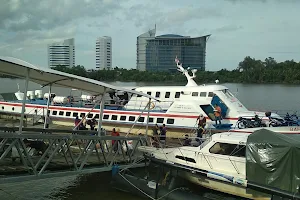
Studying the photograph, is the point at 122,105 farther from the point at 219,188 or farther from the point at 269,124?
the point at 219,188

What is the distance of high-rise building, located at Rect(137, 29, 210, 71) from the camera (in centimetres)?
11019

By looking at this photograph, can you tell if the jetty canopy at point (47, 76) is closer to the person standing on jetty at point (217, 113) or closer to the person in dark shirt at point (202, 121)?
the person in dark shirt at point (202, 121)

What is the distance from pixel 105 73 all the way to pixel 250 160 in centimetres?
10405

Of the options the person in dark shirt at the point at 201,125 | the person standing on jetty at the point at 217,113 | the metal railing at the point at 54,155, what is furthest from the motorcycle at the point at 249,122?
the metal railing at the point at 54,155

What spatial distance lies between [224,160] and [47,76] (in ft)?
22.0

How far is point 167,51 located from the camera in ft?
411

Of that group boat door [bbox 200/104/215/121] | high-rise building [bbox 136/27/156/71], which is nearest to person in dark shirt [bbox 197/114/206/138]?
boat door [bbox 200/104/215/121]

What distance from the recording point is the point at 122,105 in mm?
26953

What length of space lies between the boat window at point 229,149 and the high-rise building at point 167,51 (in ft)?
305

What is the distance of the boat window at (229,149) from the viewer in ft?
43.0

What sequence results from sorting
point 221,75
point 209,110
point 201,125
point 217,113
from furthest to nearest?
1. point 221,75
2. point 209,110
3. point 217,113
4. point 201,125

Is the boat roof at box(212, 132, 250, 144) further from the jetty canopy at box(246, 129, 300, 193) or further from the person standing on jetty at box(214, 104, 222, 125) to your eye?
the person standing on jetty at box(214, 104, 222, 125)

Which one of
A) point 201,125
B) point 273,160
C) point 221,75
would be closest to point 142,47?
point 221,75

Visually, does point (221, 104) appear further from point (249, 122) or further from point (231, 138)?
point (231, 138)
